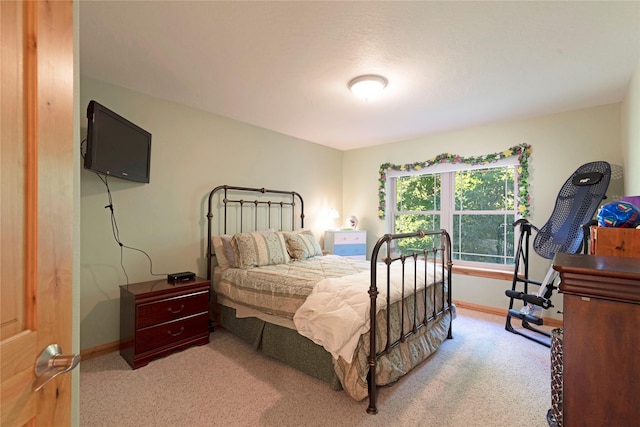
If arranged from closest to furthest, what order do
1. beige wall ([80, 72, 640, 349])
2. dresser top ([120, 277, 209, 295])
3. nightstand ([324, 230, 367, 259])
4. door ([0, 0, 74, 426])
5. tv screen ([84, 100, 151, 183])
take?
door ([0, 0, 74, 426])
tv screen ([84, 100, 151, 183])
dresser top ([120, 277, 209, 295])
beige wall ([80, 72, 640, 349])
nightstand ([324, 230, 367, 259])

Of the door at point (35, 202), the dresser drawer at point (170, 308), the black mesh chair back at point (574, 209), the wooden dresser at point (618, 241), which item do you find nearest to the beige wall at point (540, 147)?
the black mesh chair back at point (574, 209)

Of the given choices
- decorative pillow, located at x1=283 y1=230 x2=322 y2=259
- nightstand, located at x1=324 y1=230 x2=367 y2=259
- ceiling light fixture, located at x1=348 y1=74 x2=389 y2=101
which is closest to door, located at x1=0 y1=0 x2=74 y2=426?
ceiling light fixture, located at x1=348 y1=74 x2=389 y2=101

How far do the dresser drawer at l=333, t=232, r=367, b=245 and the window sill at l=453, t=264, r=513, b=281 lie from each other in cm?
144

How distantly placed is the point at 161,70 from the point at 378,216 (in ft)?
11.9

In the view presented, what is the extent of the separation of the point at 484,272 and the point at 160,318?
3.81 m

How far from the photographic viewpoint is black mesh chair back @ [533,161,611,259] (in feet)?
9.39

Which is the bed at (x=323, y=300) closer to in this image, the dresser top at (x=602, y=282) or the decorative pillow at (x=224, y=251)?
the decorative pillow at (x=224, y=251)

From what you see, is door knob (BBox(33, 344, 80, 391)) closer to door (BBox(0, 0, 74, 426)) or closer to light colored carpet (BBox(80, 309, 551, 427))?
door (BBox(0, 0, 74, 426))

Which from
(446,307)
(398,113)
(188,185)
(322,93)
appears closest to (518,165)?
(398,113)

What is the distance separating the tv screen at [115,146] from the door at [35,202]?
1.72 meters

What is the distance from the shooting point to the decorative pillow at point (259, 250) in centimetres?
314

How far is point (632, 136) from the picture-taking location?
100 inches

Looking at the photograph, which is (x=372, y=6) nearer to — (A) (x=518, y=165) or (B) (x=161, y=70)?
(B) (x=161, y=70)

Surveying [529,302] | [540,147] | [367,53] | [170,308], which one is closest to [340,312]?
[170,308]
